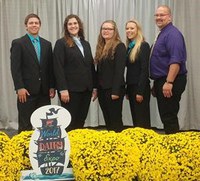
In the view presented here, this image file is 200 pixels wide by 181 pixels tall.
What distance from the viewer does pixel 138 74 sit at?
311cm

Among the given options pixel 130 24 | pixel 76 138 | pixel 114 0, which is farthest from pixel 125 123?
pixel 76 138

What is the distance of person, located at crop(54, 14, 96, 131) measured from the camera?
2.97 meters

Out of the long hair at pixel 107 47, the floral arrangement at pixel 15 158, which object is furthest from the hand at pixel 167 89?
the floral arrangement at pixel 15 158

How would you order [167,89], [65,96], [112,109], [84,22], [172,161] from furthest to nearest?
[84,22]
[112,109]
[65,96]
[167,89]
[172,161]

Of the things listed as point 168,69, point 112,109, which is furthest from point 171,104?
point 112,109

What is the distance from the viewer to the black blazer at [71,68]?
2.97 meters

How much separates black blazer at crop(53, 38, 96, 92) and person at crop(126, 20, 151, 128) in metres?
0.41

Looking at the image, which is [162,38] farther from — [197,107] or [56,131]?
[197,107]

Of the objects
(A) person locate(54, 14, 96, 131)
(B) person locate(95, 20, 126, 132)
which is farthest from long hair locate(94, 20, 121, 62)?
(A) person locate(54, 14, 96, 131)

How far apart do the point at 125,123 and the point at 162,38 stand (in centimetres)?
242

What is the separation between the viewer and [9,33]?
500 cm

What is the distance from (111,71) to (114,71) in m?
0.03

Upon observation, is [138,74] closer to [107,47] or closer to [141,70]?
[141,70]

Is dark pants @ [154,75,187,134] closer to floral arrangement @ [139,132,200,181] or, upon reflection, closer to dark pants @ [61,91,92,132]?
dark pants @ [61,91,92,132]
